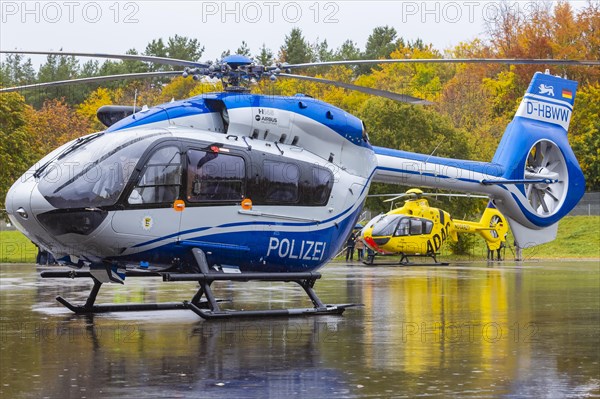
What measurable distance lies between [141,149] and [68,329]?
2519 millimetres

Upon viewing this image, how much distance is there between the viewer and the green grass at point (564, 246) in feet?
150

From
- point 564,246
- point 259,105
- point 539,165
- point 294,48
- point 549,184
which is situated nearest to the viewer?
point 259,105

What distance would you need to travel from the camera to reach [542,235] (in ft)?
68.2

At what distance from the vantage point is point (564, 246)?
161 feet

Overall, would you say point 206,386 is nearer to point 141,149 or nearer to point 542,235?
point 141,149

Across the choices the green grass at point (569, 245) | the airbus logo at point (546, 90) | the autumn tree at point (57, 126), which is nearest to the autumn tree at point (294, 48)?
the autumn tree at point (57, 126)

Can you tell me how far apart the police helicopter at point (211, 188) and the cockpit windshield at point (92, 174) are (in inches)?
0.5

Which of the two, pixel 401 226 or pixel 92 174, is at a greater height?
pixel 92 174

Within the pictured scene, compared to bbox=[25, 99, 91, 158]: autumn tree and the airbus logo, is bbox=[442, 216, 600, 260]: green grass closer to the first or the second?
the airbus logo

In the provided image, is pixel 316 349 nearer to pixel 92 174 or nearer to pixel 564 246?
pixel 92 174

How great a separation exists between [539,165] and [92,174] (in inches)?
451

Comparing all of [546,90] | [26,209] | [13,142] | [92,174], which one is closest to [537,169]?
[546,90]

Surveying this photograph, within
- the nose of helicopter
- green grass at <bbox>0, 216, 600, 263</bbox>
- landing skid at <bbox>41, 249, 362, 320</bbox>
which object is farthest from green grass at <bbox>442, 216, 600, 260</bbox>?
the nose of helicopter

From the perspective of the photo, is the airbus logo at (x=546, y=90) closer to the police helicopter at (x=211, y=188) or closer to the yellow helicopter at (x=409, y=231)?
the police helicopter at (x=211, y=188)
